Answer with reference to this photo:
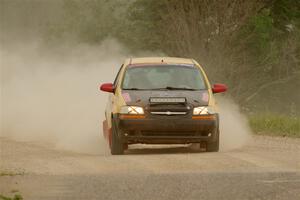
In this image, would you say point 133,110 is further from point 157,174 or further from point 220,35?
point 220,35

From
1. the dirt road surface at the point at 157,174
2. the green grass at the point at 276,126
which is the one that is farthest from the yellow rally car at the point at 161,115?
the green grass at the point at 276,126

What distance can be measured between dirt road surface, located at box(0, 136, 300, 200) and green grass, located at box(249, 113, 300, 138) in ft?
12.4

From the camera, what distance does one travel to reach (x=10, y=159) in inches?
736

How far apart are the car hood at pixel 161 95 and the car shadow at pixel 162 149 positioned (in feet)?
3.59

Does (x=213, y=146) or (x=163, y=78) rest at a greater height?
(x=163, y=78)

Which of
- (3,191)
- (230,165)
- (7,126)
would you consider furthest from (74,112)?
(3,191)

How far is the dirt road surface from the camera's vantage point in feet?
43.0

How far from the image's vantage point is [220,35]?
37.4 meters

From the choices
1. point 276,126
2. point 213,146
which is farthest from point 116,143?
point 276,126

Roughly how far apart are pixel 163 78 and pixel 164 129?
1.41m

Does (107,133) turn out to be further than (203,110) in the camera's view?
Yes

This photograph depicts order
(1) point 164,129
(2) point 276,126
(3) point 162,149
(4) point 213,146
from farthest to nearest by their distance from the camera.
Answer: (2) point 276,126 → (3) point 162,149 → (4) point 213,146 → (1) point 164,129

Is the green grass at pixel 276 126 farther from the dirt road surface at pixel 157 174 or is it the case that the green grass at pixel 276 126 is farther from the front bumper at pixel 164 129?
the front bumper at pixel 164 129

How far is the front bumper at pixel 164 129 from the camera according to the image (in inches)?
747
